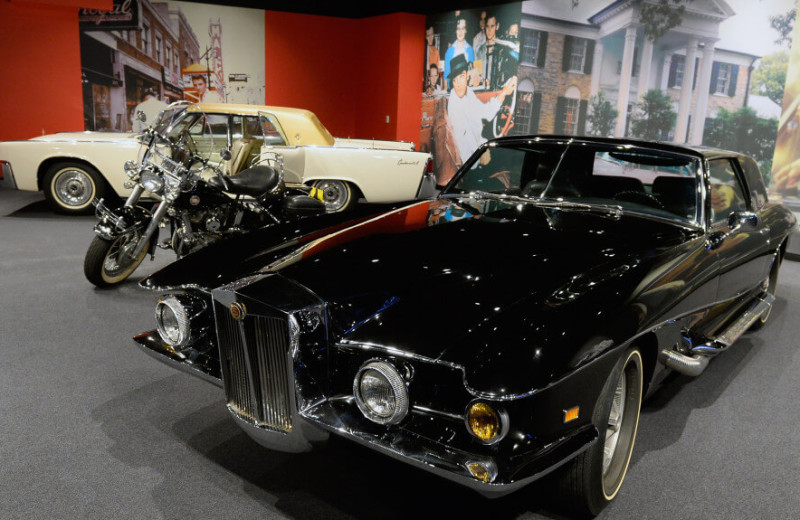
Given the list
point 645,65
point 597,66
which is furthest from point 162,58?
point 645,65

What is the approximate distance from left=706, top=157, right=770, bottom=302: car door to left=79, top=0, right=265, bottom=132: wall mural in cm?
945

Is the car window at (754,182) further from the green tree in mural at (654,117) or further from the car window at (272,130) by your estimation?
the car window at (272,130)

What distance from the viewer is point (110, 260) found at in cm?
462

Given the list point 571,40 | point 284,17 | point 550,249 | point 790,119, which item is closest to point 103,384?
point 550,249

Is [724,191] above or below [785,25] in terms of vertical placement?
below

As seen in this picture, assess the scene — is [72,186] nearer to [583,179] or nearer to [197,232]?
[197,232]

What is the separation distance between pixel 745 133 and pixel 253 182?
5.88 meters

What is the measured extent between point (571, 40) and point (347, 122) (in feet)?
17.1

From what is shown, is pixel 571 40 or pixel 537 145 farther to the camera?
pixel 571 40

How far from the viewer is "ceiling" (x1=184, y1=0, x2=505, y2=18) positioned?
10591mm

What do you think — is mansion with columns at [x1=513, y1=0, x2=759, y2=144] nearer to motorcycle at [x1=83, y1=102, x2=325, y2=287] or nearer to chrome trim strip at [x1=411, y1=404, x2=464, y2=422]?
motorcycle at [x1=83, y1=102, x2=325, y2=287]

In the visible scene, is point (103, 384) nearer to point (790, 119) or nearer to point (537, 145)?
point (537, 145)

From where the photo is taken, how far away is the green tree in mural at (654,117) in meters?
7.88

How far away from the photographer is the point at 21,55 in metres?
9.84
